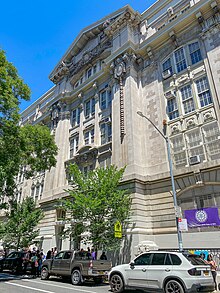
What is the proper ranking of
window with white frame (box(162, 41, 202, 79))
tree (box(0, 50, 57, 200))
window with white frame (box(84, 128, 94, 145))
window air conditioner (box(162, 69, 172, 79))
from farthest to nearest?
window with white frame (box(84, 128, 94, 145)) < window air conditioner (box(162, 69, 172, 79)) < window with white frame (box(162, 41, 202, 79)) < tree (box(0, 50, 57, 200))

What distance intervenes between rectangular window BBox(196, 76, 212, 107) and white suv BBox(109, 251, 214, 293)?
13.5 metres

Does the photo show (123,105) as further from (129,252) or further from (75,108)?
(129,252)

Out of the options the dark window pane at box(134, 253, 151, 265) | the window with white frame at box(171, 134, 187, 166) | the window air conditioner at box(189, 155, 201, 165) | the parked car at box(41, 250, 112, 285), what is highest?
the window with white frame at box(171, 134, 187, 166)

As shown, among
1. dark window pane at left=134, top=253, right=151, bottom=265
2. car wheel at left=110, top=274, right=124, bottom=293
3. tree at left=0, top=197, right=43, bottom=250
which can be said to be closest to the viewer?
dark window pane at left=134, top=253, right=151, bottom=265

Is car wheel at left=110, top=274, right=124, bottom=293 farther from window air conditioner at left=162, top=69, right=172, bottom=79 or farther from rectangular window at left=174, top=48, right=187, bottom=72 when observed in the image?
rectangular window at left=174, top=48, right=187, bottom=72

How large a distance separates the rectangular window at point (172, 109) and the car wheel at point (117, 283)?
1474cm

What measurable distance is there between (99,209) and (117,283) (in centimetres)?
610

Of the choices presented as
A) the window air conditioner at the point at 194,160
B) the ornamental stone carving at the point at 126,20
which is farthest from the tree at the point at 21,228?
the ornamental stone carving at the point at 126,20

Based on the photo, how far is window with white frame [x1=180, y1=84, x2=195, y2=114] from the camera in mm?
20172

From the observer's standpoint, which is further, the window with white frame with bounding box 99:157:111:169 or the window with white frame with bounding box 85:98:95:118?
the window with white frame with bounding box 85:98:95:118

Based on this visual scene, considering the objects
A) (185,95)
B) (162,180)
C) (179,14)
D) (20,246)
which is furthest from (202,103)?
(20,246)

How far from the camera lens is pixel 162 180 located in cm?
1917

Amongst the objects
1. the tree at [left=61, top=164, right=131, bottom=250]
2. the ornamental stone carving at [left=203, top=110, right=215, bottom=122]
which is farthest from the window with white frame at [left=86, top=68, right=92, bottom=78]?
the tree at [left=61, top=164, right=131, bottom=250]

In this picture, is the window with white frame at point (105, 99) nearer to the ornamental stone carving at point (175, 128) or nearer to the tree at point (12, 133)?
the ornamental stone carving at point (175, 128)
